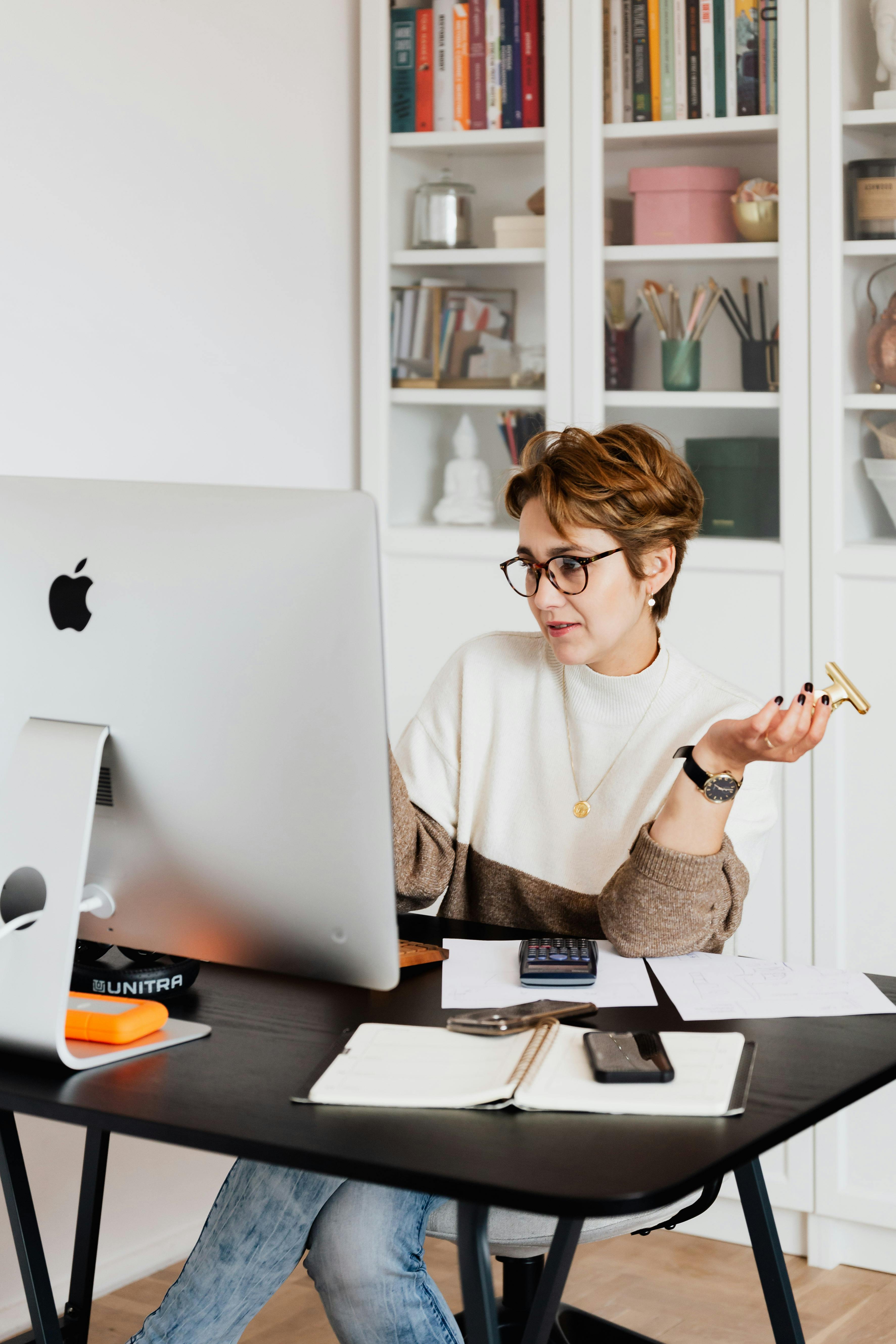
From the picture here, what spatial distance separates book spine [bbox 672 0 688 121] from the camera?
8.54 feet

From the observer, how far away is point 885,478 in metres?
2.52

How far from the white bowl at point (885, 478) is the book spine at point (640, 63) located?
76 centimetres

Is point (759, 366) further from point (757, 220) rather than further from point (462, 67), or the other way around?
point (462, 67)

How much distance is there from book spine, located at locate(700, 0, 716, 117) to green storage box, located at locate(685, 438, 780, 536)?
0.59m

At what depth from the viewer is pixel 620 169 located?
8.86 ft

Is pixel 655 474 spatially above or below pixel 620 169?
below

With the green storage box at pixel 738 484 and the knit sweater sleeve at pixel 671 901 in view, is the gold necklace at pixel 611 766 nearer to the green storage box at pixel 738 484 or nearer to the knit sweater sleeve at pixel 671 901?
the knit sweater sleeve at pixel 671 901

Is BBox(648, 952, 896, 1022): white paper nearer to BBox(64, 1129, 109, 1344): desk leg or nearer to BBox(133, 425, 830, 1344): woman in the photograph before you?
BBox(133, 425, 830, 1344): woman

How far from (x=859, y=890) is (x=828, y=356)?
3.01 feet

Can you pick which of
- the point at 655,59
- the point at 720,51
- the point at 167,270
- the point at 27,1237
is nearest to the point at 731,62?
the point at 720,51

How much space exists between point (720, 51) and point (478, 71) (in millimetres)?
481

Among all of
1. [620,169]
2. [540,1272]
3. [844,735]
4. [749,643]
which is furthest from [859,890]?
[620,169]

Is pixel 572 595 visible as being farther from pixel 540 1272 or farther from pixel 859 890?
pixel 859 890

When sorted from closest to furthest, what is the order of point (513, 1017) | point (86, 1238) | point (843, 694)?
point (513, 1017), point (843, 694), point (86, 1238)
